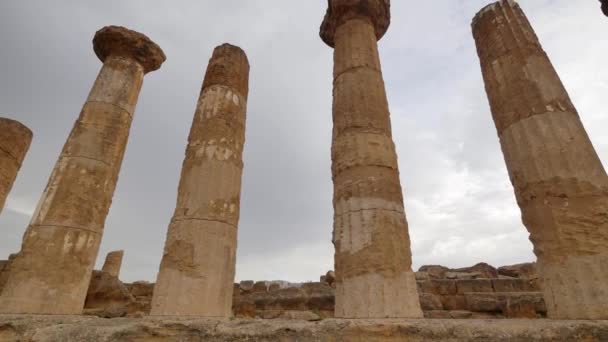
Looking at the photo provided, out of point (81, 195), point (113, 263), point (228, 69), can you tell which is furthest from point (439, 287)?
point (113, 263)

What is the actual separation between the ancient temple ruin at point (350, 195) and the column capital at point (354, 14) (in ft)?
0.10

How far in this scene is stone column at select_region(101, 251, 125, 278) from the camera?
20.2 meters

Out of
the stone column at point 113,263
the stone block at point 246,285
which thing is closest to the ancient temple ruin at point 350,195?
the stone block at point 246,285

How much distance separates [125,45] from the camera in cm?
1076

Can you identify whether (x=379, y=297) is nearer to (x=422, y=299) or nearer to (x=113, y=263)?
(x=422, y=299)

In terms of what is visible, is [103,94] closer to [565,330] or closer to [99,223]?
[99,223]

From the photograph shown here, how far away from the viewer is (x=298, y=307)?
10.6 meters

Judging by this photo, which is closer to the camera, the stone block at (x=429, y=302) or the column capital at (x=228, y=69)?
the column capital at (x=228, y=69)

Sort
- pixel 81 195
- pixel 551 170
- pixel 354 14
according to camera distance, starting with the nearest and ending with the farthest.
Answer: pixel 551 170 → pixel 81 195 → pixel 354 14

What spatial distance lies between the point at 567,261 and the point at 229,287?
5219 millimetres

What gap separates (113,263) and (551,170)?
72.3 feet

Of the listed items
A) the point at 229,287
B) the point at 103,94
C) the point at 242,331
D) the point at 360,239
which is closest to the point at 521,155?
the point at 360,239

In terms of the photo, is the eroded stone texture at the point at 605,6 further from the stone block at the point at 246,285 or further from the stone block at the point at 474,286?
the stone block at the point at 246,285

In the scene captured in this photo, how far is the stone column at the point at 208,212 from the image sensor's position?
5.91m
